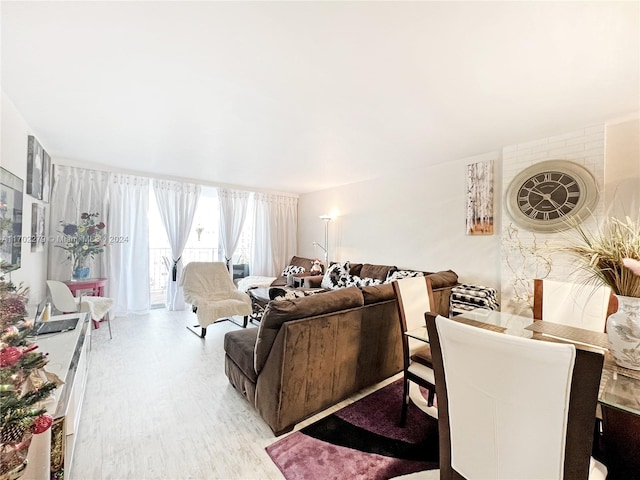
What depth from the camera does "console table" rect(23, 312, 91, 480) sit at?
1.05 metres

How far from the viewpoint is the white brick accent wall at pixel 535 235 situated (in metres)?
2.61

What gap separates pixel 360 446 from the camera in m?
1.65

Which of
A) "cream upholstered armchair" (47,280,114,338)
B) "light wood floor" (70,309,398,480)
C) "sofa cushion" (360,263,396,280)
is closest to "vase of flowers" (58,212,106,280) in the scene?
"cream upholstered armchair" (47,280,114,338)

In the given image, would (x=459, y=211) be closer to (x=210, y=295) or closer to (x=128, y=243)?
(x=210, y=295)

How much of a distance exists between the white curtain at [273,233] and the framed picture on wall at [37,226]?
330cm

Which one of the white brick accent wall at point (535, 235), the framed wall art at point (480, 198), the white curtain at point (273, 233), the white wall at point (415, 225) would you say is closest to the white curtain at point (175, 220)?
the white curtain at point (273, 233)

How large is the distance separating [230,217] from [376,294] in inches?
162

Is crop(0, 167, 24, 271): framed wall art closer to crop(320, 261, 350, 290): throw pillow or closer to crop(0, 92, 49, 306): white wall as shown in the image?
crop(0, 92, 49, 306): white wall

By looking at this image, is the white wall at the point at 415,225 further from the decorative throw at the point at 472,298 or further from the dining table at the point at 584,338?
the dining table at the point at 584,338

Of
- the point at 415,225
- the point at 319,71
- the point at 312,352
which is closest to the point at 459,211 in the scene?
the point at 415,225

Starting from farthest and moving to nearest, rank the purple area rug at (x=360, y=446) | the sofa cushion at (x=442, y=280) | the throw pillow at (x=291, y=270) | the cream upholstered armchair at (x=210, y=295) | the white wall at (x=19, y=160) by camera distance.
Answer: the throw pillow at (x=291, y=270)
the cream upholstered armchair at (x=210, y=295)
the sofa cushion at (x=442, y=280)
the white wall at (x=19, y=160)
the purple area rug at (x=360, y=446)

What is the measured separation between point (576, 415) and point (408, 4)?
176cm

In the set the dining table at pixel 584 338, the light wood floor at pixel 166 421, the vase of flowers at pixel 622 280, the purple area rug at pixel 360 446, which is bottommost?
the light wood floor at pixel 166 421

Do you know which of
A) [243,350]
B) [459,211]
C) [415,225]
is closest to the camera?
[243,350]
